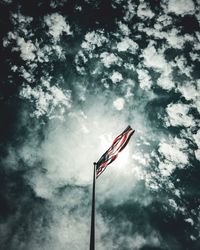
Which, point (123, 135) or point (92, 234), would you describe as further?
point (123, 135)

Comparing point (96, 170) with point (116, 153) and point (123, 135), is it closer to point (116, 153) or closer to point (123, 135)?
point (116, 153)

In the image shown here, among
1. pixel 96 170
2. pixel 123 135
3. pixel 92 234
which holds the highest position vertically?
pixel 123 135

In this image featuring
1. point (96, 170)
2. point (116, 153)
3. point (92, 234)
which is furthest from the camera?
point (96, 170)

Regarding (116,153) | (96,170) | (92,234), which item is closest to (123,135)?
(116,153)

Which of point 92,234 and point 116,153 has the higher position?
point 116,153

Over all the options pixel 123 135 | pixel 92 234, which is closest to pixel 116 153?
pixel 123 135

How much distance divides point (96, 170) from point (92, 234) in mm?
4076

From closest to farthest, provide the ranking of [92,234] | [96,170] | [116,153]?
1. [92,234]
2. [116,153]
3. [96,170]

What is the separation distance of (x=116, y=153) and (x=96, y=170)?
5.81ft

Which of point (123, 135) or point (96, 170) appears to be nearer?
point (123, 135)

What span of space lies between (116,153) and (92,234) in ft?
12.5

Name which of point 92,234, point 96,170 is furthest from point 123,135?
point 92,234

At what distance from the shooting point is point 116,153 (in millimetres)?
9578

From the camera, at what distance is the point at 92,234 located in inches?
266
